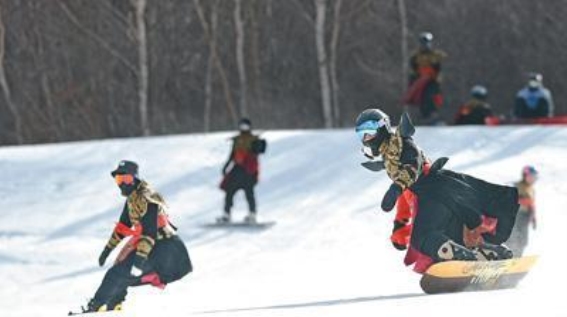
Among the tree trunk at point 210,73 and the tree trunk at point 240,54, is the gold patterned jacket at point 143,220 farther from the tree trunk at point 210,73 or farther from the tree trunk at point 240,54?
the tree trunk at point 210,73

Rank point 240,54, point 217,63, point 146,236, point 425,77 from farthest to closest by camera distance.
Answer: point 217,63, point 240,54, point 425,77, point 146,236

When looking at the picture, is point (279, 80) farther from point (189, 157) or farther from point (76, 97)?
point (189, 157)

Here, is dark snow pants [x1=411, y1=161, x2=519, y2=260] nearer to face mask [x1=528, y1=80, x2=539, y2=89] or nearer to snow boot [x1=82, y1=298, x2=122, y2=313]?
snow boot [x1=82, y1=298, x2=122, y2=313]

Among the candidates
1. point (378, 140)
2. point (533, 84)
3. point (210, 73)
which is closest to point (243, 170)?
point (533, 84)

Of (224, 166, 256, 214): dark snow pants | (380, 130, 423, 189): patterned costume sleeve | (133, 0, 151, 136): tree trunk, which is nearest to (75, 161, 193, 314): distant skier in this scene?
(380, 130, 423, 189): patterned costume sleeve

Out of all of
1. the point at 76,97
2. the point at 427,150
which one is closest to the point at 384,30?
the point at 76,97

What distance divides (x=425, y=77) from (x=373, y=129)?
12.9 m

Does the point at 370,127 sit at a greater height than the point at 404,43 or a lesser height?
greater

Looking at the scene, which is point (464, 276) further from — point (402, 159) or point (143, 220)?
point (143, 220)

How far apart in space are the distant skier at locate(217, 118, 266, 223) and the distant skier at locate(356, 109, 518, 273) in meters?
8.34

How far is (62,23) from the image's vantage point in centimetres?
3462

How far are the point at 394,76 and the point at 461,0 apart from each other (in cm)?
234

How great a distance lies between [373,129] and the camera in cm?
1041

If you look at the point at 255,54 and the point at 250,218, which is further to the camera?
the point at 255,54
